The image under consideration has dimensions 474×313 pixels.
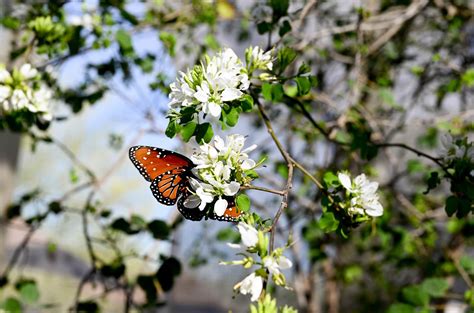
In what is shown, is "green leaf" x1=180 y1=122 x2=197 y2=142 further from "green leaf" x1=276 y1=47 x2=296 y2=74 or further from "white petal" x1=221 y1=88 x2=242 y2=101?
"green leaf" x1=276 y1=47 x2=296 y2=74

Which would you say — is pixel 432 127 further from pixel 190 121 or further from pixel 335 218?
pixel 190 121

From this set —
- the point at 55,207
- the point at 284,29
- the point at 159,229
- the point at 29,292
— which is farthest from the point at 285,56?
the point at 29,292

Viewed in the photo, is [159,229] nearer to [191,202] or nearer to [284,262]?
[191,202]

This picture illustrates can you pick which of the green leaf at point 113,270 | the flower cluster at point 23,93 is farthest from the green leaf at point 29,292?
the flower cluster at point 23,93

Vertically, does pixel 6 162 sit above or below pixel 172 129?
above

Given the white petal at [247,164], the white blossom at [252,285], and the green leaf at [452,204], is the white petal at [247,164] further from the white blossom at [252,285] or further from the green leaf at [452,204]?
the green leaf at [452,204]

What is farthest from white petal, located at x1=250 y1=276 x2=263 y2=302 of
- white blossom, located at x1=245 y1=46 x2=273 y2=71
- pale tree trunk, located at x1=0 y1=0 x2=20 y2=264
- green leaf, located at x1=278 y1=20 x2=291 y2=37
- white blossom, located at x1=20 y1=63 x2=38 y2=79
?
pale tree trunk, located at x1=0 y1=0 x2=20 y2=264

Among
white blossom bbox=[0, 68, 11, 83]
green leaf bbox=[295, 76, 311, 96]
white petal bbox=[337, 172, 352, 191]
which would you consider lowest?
white petal bbox=[337, 172, 352, 191]

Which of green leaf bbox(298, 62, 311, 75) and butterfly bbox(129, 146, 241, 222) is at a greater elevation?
green leaf bbox(298, 62, 311, 75)
